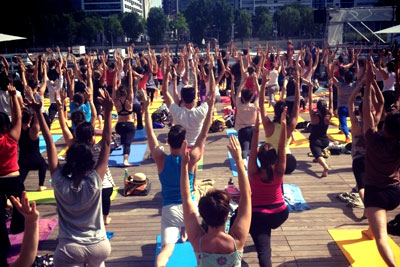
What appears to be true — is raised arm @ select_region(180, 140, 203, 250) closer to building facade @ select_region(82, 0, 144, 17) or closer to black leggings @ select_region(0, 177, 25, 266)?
black leggings @ select_region(0, 177, 25, 266)

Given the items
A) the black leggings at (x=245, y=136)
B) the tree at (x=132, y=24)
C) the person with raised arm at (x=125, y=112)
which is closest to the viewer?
the black leggings at (x=245, y=136)

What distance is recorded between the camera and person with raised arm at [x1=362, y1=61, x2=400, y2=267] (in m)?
4.61

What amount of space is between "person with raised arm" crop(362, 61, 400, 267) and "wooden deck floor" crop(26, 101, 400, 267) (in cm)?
94

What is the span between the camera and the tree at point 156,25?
311 feet

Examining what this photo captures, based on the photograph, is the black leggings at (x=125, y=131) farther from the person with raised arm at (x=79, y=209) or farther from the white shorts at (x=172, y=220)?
the person with raised arm at (x=79, y=209)

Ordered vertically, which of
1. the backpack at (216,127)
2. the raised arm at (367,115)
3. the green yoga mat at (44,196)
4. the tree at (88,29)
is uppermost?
the tree at (88,29)

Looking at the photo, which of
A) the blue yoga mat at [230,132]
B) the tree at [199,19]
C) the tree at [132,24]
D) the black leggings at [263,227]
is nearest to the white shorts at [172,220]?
the black leggings at [263,227]

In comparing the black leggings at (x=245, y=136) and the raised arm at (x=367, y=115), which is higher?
the raised arm at (x=367, y=115)

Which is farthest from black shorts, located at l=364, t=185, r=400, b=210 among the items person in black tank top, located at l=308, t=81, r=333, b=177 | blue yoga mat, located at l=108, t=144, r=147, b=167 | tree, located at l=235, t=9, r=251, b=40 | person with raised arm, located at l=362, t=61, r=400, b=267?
tree, located at l=235, t=9, r=251, b=40

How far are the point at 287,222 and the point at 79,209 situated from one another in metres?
3.87

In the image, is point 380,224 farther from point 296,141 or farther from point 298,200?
point 296,141

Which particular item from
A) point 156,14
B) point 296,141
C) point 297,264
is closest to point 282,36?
point 156,14

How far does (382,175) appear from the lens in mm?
4828

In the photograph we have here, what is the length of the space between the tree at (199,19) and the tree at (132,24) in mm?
12607
